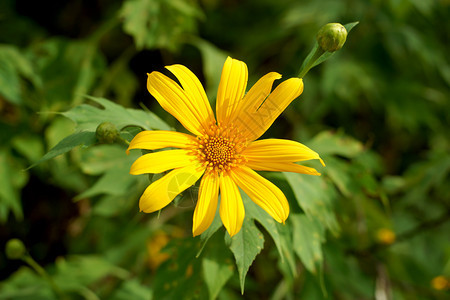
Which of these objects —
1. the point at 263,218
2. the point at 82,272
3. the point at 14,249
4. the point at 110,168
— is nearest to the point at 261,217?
the point at 263,218

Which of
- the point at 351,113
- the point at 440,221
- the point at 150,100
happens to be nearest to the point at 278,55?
the point at 351,113

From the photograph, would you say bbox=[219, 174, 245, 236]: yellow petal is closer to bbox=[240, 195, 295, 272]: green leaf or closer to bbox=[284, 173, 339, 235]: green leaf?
bbox=[240, 195, 295, 272]: green leaf

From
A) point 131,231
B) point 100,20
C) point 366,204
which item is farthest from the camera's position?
point 100,20

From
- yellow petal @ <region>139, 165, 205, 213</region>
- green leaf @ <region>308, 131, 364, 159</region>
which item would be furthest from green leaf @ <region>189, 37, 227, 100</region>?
yellow petal @ <region>139, 165, 205, 213</region>

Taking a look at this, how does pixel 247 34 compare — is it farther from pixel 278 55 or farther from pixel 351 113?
pixel 351 113

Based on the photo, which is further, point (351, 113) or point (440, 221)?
point (351, 113)

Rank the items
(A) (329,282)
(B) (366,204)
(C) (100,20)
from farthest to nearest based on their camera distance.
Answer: (C) (100,20), (B) (366,204), (A) (329,282)
